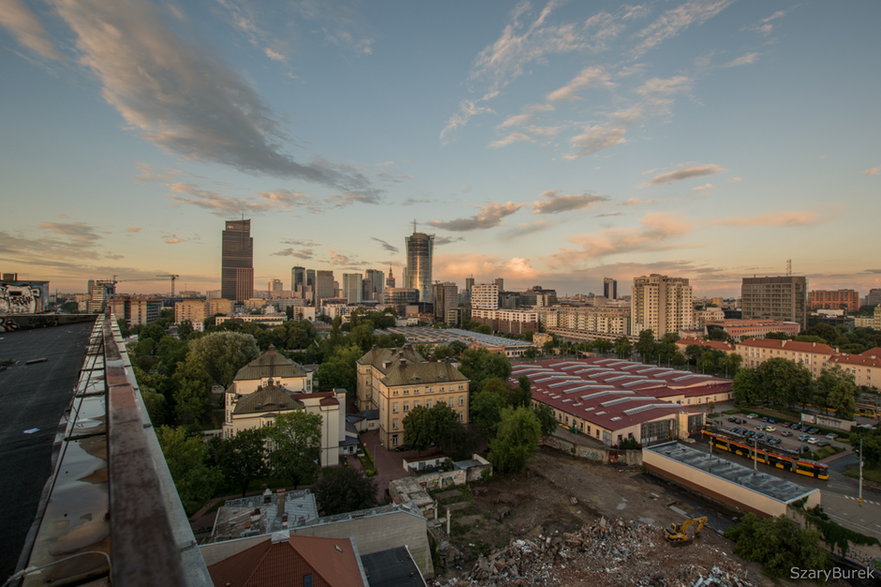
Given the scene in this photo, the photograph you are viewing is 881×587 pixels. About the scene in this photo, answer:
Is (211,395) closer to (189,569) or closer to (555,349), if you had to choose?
(189,569)

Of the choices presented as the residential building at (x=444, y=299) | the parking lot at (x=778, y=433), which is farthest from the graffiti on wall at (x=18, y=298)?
the residential building at (x=444, y=299)

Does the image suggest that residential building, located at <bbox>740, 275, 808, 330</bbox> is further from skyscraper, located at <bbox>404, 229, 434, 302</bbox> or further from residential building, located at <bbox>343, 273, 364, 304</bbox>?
residential building, located at <bbox>343, 273, 364, 304</bbox>

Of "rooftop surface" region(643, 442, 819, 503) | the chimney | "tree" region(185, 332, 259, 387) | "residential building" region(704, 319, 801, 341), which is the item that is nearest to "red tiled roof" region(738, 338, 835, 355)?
"residential building" region(704, 319, 801, 341)

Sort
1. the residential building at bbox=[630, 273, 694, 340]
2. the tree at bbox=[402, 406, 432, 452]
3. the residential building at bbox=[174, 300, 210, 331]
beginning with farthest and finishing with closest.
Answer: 1. the residential building at bbox=[174, 300, 210, 331]
2. the residential building at bbox=[630, 273, 694, 340]
3. the tree at bbox=[402, 406, 432, 452]

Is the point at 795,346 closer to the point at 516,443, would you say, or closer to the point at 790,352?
Answer: the point at 790,352

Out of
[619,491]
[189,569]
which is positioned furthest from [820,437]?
[189,569]

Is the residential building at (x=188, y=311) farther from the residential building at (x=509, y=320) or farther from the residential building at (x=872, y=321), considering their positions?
the residential building at (x=872, y=321)

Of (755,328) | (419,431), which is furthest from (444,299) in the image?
(419,431)
